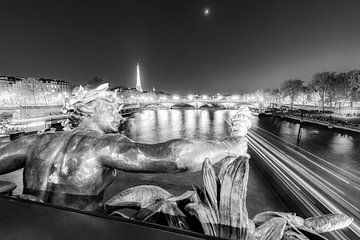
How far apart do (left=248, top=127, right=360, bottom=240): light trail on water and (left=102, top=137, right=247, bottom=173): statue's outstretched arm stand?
11.2m

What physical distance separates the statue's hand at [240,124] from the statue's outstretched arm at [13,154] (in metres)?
1.90

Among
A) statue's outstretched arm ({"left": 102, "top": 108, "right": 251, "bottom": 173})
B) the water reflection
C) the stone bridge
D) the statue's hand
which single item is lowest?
the water reflection

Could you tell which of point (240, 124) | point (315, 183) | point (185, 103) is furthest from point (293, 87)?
point (240, 124)

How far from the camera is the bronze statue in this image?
1.43 meters

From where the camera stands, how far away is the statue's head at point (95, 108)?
1.97 meters

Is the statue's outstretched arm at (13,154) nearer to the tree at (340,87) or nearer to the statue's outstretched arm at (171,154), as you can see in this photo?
Result: the statue's outstretched arm at (171,154)

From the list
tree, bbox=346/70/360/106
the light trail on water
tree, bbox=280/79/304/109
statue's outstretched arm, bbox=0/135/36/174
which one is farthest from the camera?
tree, bbox=280/79/304/109

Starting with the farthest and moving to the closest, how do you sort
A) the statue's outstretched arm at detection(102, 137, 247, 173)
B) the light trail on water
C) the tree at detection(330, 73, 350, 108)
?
the tree at detection(330, 73, 350, 108) < the light trail on water < the statue's outstretched arm at detection(102, 137, 247, 173)

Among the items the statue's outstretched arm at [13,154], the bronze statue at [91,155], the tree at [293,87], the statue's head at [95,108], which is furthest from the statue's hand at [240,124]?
the tree at [293,87]

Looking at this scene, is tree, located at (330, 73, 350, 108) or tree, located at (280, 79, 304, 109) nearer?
tree, located at (330, 73, 350, 108)

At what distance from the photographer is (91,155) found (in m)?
1.63

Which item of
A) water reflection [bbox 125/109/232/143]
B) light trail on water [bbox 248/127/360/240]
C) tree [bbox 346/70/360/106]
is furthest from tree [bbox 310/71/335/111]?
light trail on water [bbox 248/127/360/240]

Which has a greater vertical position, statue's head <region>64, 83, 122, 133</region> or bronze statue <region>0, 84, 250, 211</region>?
statue's head <region>64, 83, 122, 133</region>

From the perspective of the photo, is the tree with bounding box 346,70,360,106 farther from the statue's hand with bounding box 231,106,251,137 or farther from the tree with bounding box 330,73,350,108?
the statue's hand with bounding box 231,106,251,137
